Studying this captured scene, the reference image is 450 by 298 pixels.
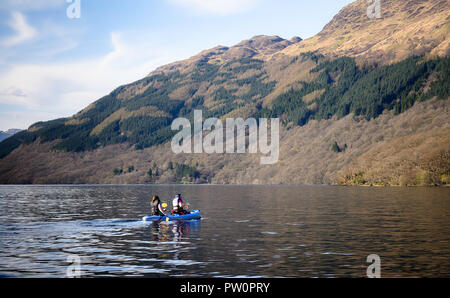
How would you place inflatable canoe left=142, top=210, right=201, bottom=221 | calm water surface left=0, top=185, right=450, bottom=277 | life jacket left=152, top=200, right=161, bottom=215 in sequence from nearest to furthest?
calm water surface left=0, top=185, right=450, bottom=277, inflatable canoe left=142, top=210, right=201, bottom=221, life jacket left=152, top=200, right=161, bottom=215

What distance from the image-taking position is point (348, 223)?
5431 centimetres

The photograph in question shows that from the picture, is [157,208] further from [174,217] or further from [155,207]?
[174,217]

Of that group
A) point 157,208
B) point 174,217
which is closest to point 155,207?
point 157,208

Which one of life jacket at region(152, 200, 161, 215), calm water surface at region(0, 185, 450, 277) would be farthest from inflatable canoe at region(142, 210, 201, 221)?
life jacket at region(152, 200, 161, 215)

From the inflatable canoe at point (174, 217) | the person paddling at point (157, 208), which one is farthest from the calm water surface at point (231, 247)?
the person paddling at point (157, 208)

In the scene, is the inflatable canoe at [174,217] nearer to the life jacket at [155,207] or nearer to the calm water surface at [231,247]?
the calm water surface at [231,247]

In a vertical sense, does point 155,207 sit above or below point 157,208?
above

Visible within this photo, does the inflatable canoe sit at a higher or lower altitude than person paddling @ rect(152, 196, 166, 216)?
lower

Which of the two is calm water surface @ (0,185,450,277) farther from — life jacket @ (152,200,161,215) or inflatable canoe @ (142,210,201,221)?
life jacket @ (152,200,161,215)

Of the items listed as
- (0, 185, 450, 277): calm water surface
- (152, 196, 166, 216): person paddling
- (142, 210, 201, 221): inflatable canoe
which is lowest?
(0, 185, 450, 277): calm water surface
